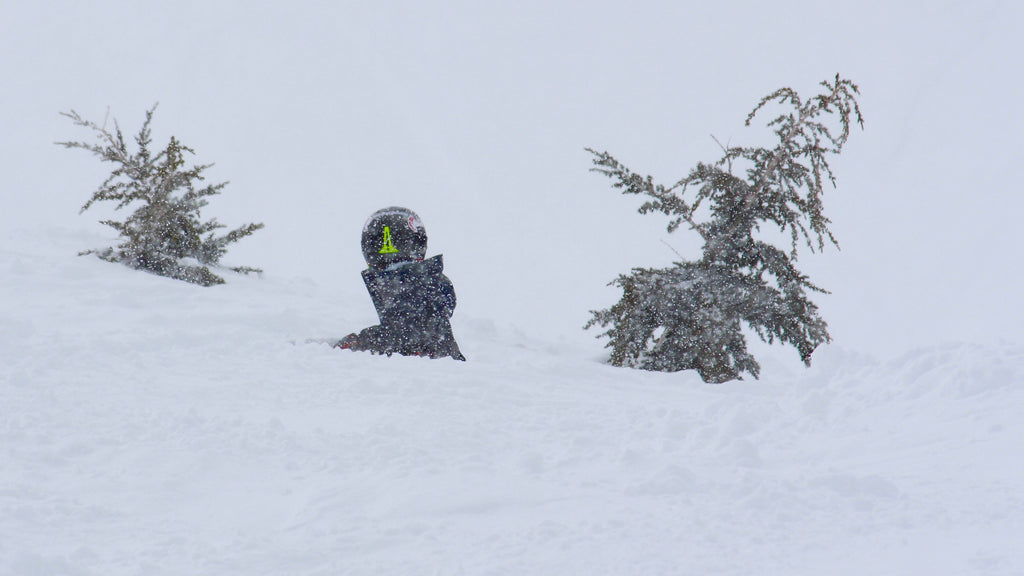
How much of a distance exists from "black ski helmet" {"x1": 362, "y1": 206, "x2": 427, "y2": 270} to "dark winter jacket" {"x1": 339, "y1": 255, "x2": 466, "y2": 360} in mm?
89

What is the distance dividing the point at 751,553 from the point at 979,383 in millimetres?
2166

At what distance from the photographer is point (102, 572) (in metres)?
2.44

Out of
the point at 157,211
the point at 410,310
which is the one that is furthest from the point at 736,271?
the point at 157,211

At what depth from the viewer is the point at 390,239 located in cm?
608

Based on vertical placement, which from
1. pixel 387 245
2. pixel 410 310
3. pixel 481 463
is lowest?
pixel 481 463

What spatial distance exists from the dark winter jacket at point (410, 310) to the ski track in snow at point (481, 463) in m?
0.88

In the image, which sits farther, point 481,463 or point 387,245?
point 387,245

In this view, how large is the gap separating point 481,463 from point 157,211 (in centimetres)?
602

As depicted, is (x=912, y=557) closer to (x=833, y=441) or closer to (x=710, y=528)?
(x=710, y=528)

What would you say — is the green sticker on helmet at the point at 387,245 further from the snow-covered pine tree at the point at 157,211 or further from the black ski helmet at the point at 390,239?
the snow-covered pine tree at the point at 157,211

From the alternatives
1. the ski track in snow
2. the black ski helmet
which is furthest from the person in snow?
the ski track in snow

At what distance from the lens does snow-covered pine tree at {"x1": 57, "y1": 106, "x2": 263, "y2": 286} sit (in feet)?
26.6

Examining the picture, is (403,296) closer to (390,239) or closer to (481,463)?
(390,239)

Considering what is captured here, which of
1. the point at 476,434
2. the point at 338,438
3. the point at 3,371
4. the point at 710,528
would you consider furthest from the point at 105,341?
the point at 710,528
